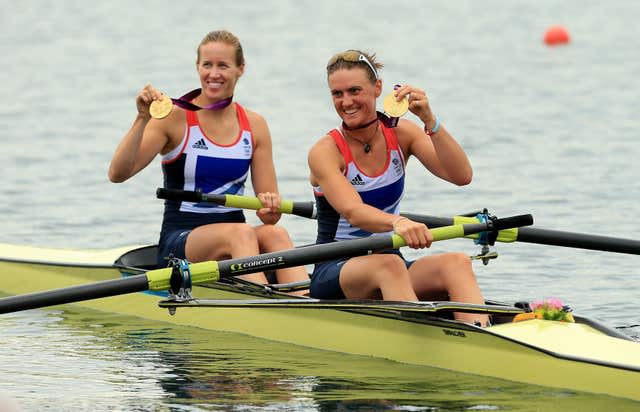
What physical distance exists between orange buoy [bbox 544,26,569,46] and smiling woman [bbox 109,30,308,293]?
22.8 m

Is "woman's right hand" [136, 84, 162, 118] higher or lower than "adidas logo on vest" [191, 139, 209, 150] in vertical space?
higher

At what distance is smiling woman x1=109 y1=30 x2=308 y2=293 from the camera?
32.2 ft

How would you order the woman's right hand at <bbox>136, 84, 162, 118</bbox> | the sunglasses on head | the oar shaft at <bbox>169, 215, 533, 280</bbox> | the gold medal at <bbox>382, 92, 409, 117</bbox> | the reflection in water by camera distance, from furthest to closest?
the woman's right hand at <bbox>136, 84, 162, 118</bbox> < the sunglasses on head < the gold medal at <bbox>382, 92, 409, 117</bbox> < the oar shaft at <bbox>169, 215, 533, 280</bbox> < the reflection in water

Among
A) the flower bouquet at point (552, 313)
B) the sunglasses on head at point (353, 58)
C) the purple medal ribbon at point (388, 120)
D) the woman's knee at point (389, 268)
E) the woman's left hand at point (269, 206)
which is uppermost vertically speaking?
the sunglasses on head at point (353, 58)

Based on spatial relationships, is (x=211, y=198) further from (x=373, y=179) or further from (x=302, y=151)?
(x=302, y=151)

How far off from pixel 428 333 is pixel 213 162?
2.10m

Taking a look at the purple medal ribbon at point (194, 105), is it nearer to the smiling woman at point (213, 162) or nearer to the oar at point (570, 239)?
the smiling woman at point (213, 162)

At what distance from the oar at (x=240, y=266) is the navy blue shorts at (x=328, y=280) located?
0.45m

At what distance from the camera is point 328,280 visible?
8.95 metres

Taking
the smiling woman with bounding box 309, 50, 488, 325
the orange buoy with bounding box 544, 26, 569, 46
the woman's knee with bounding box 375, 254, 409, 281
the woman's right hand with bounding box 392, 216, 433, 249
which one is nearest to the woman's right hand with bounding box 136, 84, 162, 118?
the smiling woman with bounding box 309, 50, 488, 325

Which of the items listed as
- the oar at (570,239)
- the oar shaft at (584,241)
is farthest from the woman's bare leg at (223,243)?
the oar shaft at (584,241)

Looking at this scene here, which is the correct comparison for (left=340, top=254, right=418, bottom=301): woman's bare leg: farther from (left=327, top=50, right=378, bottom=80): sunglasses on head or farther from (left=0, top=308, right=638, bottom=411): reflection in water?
(left=327, top=50, right=378, bottom=80): sunglasses on head

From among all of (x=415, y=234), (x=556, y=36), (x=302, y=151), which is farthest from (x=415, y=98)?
(x=556, y=36)

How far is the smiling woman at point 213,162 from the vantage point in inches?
386
